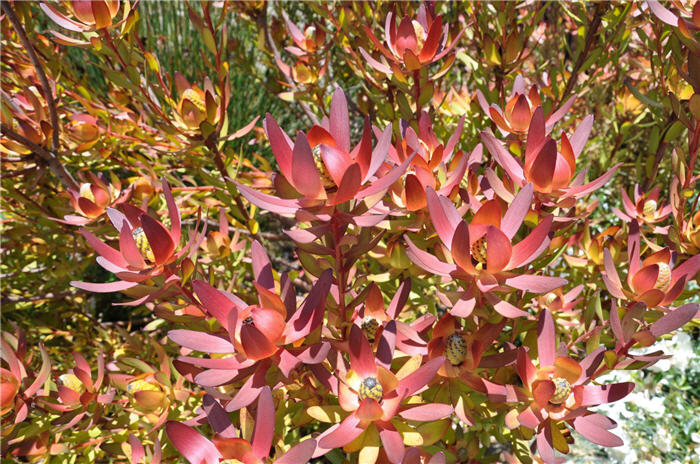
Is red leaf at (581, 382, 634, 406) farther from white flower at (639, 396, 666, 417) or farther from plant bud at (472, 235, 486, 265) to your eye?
white flower at (639, 396, 666, 417)

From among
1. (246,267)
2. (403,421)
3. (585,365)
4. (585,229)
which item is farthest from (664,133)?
(246,267)

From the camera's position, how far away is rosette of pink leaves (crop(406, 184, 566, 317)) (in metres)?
0.54

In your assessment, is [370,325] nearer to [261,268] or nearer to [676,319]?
[261,268]

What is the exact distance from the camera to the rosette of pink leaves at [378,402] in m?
0.52

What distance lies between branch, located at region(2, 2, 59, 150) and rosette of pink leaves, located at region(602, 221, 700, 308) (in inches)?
42.8

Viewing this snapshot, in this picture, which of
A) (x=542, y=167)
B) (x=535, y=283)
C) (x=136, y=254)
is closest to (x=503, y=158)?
(x=542, y=167)

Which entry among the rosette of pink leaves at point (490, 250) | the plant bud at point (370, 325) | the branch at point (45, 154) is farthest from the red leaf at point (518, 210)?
the branch at point (45, 154)

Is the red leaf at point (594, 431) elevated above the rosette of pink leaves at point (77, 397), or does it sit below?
above

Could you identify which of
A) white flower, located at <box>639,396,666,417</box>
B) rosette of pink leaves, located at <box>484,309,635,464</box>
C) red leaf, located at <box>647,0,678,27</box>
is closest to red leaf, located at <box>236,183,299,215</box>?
rosette of pink leaves, located at <box>484,309,635,464</box>

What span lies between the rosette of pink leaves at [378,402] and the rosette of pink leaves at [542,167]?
250mm

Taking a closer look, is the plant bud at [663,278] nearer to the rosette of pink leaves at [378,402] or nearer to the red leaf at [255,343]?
the rosette of pink leaves at [378,402]

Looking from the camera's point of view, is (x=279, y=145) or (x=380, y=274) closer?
(x=279, y=145)

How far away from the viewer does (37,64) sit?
3.27ft

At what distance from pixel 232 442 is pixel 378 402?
0.17 m
